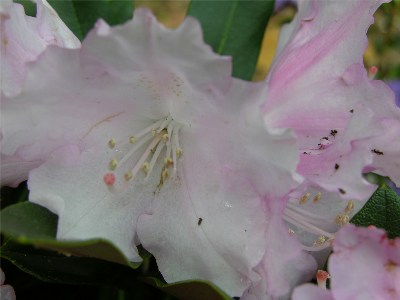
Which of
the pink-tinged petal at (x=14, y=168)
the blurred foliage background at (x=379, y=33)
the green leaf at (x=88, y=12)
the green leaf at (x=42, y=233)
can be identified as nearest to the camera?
the green leaf at (x=42, y=233)

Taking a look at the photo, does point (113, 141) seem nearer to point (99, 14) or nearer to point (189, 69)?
point (189, 69)

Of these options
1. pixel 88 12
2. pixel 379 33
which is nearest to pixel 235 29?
pixel 88 12

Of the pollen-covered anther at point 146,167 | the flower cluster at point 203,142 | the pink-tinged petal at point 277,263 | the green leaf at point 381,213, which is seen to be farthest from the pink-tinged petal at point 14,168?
the green leaf at point 381,213

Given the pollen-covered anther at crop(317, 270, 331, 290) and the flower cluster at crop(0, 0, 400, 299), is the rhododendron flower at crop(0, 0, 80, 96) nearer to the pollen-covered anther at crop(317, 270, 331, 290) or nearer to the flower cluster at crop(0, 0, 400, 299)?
the flower cluster at crop(0, 0, 400, 299)

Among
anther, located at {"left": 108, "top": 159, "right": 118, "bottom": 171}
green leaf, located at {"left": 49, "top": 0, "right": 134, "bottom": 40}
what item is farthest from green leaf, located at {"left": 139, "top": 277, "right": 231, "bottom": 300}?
green leaf, located at {"left": 49, "top": 0, "right": 134, "bottom": 40}

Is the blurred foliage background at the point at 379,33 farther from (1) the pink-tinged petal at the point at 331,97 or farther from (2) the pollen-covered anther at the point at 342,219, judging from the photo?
(2) the pollen-covered anther at the point at 342,219

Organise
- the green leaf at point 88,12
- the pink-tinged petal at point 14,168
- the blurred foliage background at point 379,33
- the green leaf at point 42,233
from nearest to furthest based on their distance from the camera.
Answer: the green leaf at point 42,233
the pink-tinged petal at point 14,168
the green leaf at point 88,12
the blurred foliage background at point 379,33

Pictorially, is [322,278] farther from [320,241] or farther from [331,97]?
[331,97]
